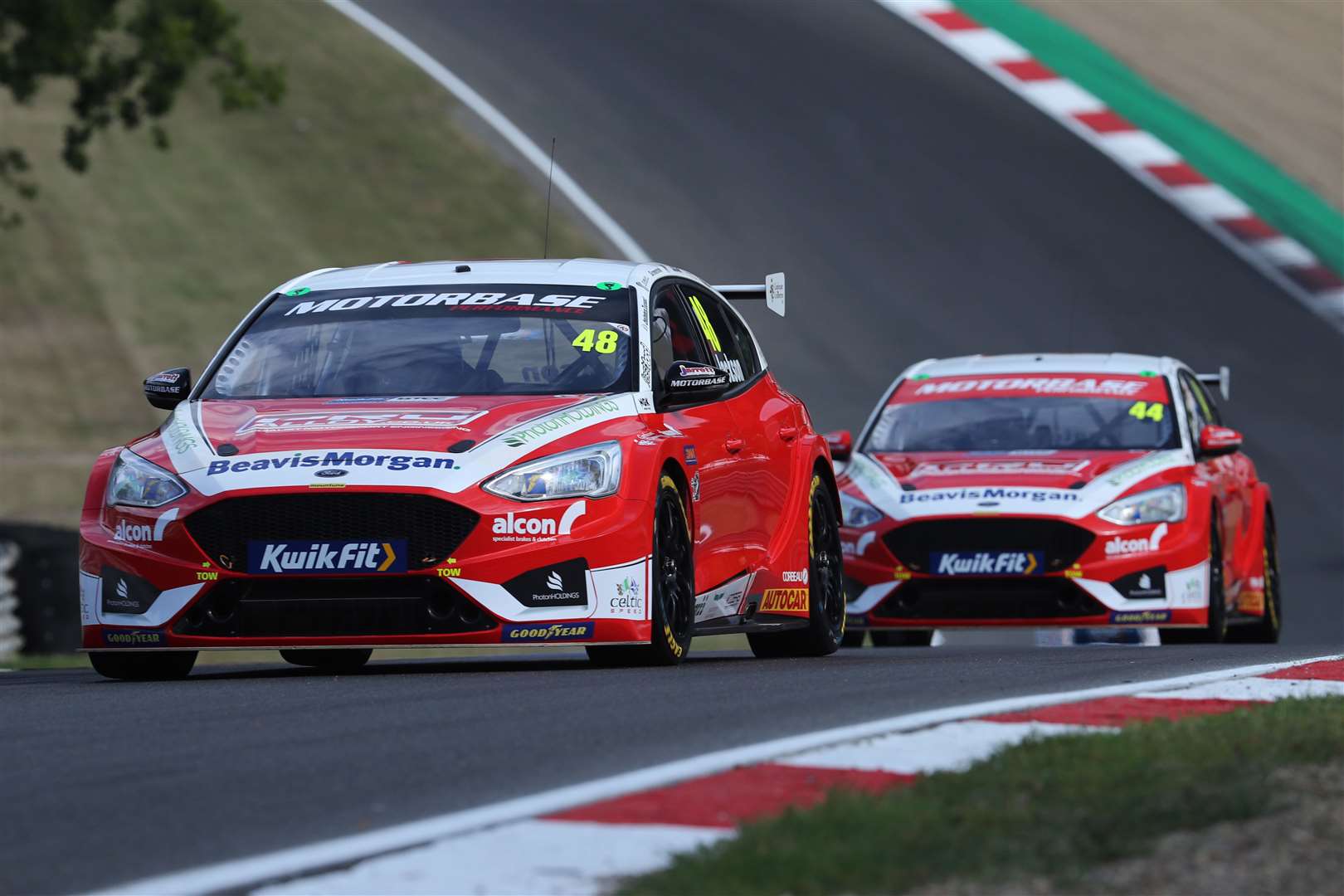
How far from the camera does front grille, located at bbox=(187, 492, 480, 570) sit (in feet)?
27.4

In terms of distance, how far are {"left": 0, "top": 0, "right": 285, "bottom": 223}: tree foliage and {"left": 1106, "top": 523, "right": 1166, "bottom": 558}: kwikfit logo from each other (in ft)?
32.3

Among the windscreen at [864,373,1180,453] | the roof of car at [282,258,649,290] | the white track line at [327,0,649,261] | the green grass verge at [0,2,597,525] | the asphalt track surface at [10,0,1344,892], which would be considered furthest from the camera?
the white track line at [327,0,649,261]

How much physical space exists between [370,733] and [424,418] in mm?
2349

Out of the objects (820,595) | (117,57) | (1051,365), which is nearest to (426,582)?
(820,595)

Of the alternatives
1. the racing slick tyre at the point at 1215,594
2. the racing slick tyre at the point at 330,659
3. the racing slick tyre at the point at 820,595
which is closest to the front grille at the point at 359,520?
the racing slick tyre at the point at 330,659

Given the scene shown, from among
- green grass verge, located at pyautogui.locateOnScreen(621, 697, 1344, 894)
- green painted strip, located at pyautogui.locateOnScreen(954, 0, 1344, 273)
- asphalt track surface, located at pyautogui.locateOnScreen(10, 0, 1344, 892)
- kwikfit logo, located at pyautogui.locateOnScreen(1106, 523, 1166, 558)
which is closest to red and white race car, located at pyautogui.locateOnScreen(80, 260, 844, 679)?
asphalt track surface, located at pyautogui.locateOnScreen(10, 0, 1344, 892)

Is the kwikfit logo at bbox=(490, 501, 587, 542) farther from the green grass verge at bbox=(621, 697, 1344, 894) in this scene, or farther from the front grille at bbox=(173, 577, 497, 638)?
the green grass verge at bbox=(621, 697, 1344, 894)

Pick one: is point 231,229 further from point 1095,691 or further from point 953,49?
point 1095,691

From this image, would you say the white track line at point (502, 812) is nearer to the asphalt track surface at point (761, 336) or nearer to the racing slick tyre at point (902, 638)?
the asphalt track surface at point (761, 336)

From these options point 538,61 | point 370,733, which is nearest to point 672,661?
point 370,733

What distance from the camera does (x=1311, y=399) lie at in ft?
79.6

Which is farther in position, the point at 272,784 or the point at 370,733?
the point at 370,733

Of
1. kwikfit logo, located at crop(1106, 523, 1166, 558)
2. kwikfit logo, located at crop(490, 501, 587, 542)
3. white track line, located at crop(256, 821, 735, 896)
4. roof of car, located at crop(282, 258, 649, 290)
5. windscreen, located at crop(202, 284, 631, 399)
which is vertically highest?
roof of car, located at crop(282, 258, 649, 290)

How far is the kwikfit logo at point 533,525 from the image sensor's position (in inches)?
329
